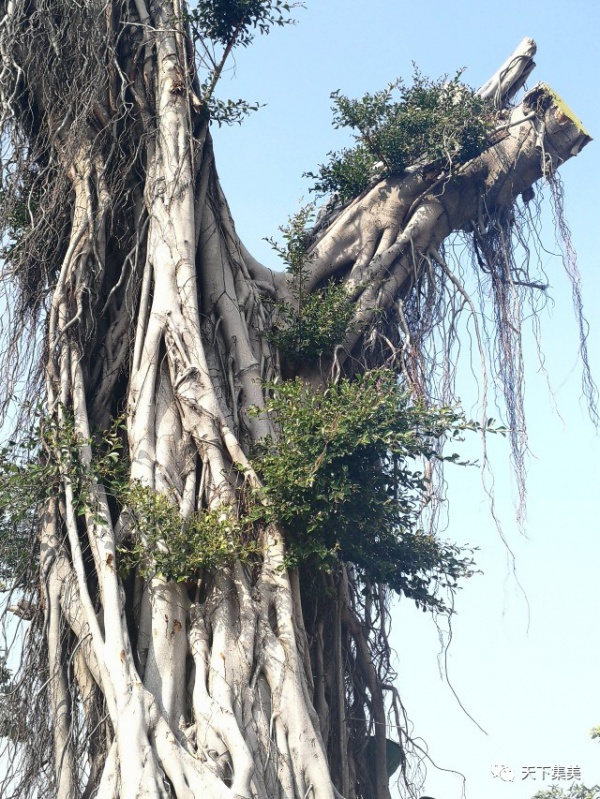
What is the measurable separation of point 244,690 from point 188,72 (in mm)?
3159

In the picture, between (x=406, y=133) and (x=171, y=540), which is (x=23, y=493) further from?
(x=406, y=133)

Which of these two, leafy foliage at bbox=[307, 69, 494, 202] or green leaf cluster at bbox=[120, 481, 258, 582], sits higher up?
leafy foliage at bbox=[307, 69, 494, 202]

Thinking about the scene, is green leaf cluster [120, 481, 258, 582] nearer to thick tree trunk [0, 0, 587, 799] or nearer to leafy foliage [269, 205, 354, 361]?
thick tree trunk [0, 0, 587, 799]

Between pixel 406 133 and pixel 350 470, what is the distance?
2.43 m

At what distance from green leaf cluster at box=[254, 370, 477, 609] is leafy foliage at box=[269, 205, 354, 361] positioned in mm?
552

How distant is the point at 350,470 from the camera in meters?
5.07

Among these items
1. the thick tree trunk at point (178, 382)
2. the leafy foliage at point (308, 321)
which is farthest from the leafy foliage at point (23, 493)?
the leafy foliage at point (308, 321)

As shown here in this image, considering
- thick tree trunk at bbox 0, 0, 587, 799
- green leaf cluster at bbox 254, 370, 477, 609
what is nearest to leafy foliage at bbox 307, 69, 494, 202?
thick tree trunk at bbox 0, 0, 587, 799

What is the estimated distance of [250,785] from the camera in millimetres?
4172

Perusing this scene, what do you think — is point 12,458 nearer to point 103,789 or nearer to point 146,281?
point 146,281

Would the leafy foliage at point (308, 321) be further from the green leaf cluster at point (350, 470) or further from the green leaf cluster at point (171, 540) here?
the green leaf cluster at point (171, 540)

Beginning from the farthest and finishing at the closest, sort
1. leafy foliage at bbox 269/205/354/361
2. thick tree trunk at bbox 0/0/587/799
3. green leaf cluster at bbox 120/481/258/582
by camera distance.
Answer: leafy foliage at bbox 269/205/354/361
green leaf cluster at bbox 120/481/258/582
thick tree trunk at bbox 0/0/587/799

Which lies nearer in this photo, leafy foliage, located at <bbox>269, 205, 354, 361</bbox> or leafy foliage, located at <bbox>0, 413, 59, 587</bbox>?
leafy foliage, located at <bbox>0, 413, 59, 587</bbox>

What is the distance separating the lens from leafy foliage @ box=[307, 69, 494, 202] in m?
6.55
